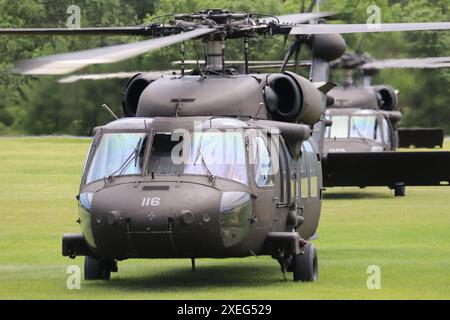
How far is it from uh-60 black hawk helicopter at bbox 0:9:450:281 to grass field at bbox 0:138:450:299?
0.49 m

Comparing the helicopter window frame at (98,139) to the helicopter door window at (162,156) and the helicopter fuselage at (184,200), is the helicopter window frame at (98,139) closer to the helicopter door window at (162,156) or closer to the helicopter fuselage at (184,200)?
the helicopter fuselage at (184,200)

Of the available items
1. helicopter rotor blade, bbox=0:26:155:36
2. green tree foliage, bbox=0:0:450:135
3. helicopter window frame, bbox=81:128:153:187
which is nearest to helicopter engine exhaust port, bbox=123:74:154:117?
helicopter rotor blade, bbox=0:26:155:36

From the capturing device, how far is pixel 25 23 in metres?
44.0

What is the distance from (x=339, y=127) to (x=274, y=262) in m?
15.5

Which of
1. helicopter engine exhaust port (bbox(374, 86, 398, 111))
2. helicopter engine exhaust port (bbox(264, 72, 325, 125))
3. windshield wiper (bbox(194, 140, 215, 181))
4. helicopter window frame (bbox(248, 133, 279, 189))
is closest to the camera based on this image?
windshield wiper (bbox(194, 140, 215, 181))

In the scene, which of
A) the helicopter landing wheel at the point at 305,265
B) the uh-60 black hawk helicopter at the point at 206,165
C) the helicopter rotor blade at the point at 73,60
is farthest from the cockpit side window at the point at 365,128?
the helicopter rotor blade at the point at 73,60

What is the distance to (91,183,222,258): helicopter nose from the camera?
15031mm

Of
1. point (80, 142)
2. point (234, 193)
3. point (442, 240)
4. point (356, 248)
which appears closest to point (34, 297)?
point (234, 193)

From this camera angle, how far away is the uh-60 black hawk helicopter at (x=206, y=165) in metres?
15.2

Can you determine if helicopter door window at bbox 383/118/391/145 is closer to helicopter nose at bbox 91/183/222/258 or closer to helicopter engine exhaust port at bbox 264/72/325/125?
helicopter engine exhaust port at bbox 264/72/325/125

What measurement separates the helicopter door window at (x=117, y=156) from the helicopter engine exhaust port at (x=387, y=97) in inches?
845

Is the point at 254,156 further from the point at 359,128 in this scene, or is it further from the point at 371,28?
the point at 359,128

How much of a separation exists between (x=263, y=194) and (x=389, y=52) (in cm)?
3374

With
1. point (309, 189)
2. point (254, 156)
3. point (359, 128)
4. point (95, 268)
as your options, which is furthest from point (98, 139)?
point (359, 128)
